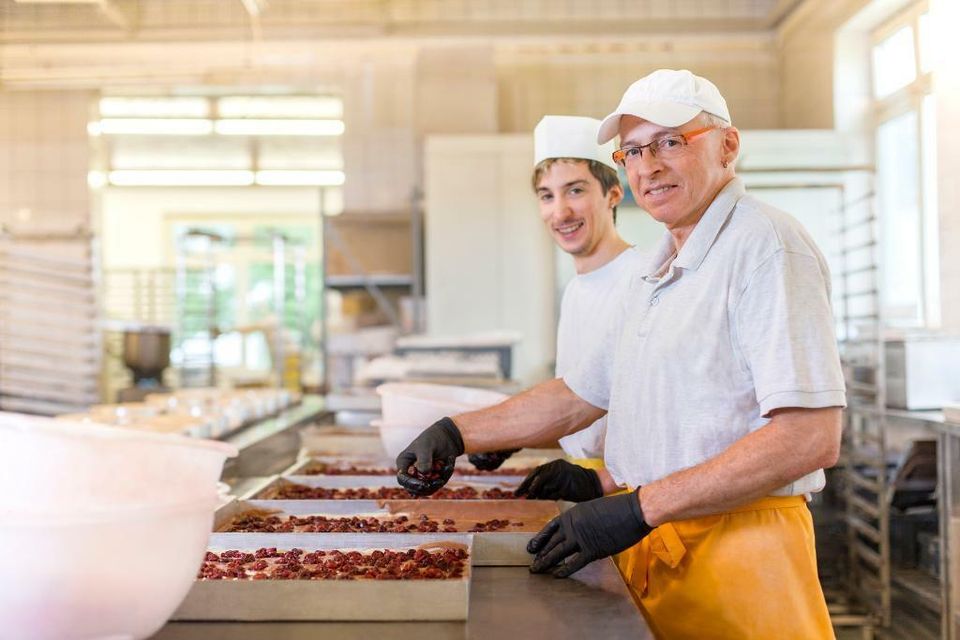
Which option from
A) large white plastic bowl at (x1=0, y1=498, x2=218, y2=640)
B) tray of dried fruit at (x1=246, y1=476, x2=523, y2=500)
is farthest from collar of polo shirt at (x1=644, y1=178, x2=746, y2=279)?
large white plastic bowl at (x1=0, y1=498, x2=218, y2=640)

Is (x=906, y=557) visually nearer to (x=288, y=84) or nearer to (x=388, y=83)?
(x=388, y=83)

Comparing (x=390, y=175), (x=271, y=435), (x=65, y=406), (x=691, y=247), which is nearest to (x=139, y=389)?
(x=65, y=406)

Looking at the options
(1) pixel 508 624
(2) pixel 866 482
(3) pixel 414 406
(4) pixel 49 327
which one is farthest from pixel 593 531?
(4) pixel 49 327

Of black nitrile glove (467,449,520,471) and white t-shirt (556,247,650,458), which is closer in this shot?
black nitrile glove (467,449,520,471)

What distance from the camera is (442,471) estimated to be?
162 centimetres

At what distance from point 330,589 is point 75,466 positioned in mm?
410

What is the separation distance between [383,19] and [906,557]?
4868 millimetres

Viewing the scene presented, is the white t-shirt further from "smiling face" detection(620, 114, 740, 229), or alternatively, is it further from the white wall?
the white wall

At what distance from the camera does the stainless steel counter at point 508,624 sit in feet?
3.55

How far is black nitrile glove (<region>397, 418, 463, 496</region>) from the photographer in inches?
62.6

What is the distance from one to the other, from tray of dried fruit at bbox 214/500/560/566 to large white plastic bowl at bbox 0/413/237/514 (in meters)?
0.51

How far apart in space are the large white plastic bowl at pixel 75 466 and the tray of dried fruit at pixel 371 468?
3.67 ft

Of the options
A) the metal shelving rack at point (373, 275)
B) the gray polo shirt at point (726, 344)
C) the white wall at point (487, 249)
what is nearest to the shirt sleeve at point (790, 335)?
the gray polo shirt at point (726, 344)

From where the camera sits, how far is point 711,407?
141cm
